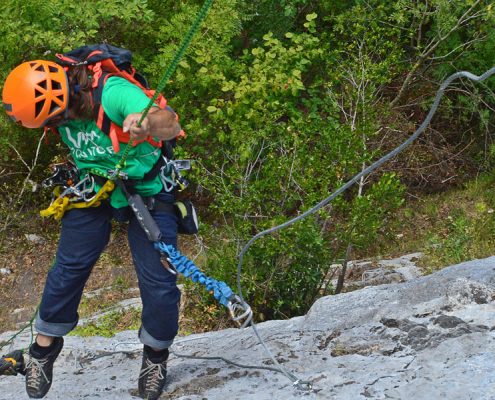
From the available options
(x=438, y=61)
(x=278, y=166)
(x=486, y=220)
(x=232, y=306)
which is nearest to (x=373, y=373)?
(x=232, y=306)

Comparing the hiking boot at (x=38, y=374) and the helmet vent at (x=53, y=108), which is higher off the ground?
the helmet vent at (x=53, y=108)

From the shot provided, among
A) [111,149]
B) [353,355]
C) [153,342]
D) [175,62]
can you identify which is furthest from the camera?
[153,342]

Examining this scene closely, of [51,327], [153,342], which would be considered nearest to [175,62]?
[153,342]

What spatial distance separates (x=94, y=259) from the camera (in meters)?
3.26

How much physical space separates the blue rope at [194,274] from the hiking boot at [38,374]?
750 mm

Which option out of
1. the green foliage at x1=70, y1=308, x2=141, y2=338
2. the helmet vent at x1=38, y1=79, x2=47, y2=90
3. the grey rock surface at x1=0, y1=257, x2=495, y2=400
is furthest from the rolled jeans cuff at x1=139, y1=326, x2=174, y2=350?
the green foliage at x1=70, y1=308, x2=141, y2=338

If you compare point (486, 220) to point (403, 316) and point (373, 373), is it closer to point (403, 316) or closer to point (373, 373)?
point (403, 316)

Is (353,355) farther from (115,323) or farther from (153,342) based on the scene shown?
(115,323)

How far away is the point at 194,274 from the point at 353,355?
0.75 metres

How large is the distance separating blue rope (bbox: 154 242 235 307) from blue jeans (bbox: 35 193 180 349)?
7 centimetres

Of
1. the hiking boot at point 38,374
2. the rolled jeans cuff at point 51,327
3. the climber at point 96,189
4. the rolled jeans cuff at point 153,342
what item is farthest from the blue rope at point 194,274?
the hiking boot at point 38,374

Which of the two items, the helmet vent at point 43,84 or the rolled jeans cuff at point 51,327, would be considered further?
the rolled jeans cuff at point 51,327

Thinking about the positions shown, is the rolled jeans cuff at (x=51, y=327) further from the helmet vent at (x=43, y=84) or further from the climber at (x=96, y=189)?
the helmet vent at (x=43, y=84)

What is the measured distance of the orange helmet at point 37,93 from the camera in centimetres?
286
